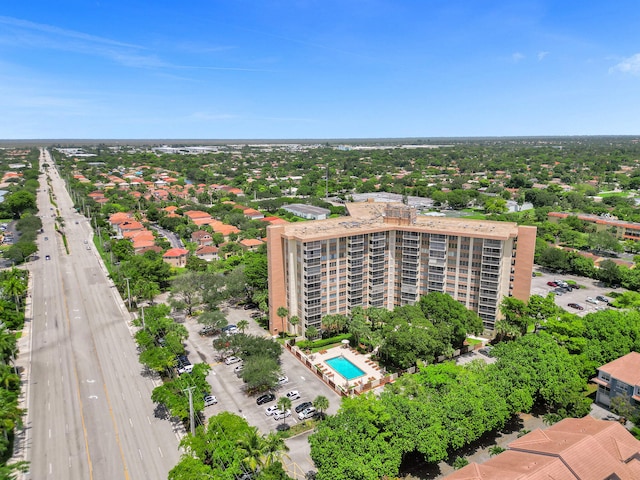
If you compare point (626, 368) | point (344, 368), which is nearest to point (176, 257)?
point (344, 368)

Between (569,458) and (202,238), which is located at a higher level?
(569,458)

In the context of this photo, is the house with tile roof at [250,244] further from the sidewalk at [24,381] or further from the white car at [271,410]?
the white car at [271,410]

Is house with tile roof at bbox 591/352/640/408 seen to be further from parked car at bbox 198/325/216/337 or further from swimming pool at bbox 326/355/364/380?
parked car at bbox 198/325/216/337

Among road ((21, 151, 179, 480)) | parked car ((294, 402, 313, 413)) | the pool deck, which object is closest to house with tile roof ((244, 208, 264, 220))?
road ((21, 151, 179, 480))

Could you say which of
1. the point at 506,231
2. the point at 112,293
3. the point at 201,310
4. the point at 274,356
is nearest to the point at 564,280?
the point at 506,231

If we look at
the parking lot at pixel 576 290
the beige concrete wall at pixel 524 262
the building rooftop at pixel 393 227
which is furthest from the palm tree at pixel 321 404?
the parking lot at pixel 576 290

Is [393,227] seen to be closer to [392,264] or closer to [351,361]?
[392,264]
